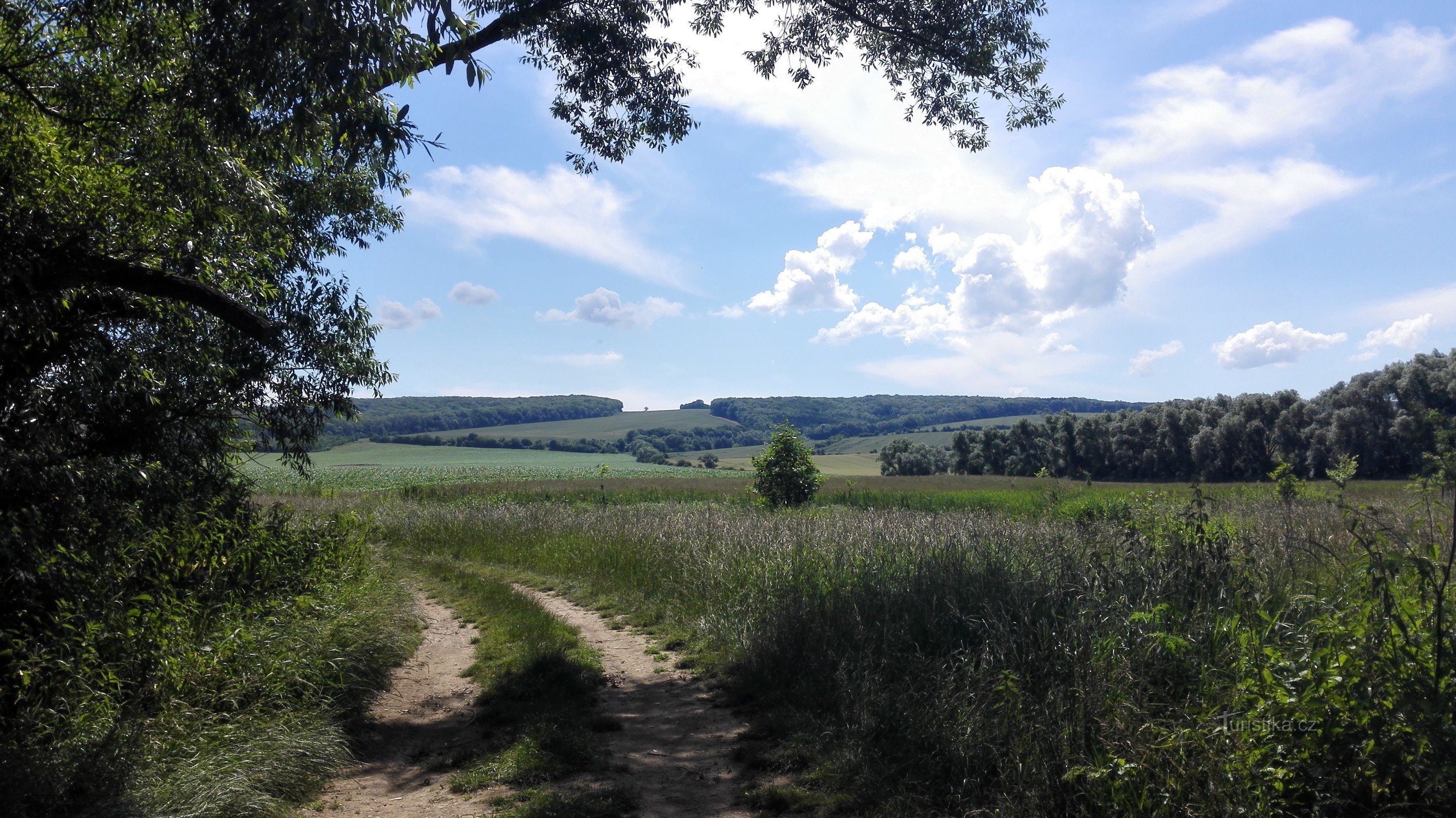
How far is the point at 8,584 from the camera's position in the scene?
17.7ft

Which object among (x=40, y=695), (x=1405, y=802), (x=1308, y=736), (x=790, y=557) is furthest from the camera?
(x=790, y=557)

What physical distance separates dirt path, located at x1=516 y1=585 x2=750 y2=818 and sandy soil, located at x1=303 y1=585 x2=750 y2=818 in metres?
0.01

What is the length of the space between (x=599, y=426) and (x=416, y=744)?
109384 millimetres

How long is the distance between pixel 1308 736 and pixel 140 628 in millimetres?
7192

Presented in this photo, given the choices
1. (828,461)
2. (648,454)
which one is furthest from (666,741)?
(648,454)

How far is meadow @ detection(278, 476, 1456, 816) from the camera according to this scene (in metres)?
3.54

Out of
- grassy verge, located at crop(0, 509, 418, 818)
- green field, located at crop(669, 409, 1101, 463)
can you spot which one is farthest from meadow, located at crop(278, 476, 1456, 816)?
green field, located at crop(669, 409, 1101, 463)

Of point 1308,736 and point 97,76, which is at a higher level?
point 97,76

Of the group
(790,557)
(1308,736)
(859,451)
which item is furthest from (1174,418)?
(1308,736)

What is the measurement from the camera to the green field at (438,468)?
4900 cm

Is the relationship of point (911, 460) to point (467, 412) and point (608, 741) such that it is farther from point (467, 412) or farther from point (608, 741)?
point (608, 741)

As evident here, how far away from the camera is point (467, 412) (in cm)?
10675

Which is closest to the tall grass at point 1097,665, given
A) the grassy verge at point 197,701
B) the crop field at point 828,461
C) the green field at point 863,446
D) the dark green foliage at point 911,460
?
the grassy verge at point 197,701

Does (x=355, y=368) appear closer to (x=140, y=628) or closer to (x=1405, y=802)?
(x=140, y=628)
